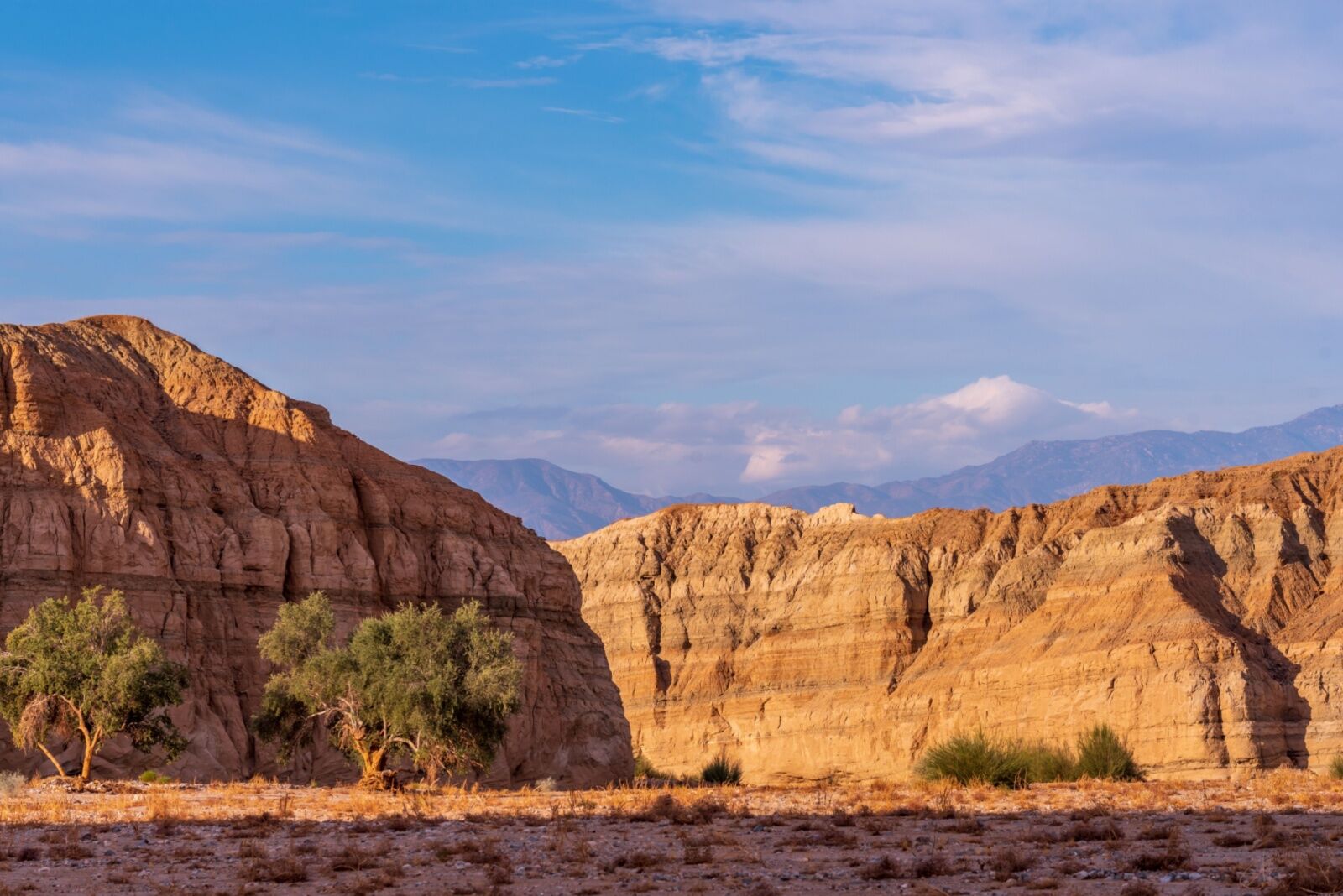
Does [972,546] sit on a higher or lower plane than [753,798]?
higher

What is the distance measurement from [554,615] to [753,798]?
149ft

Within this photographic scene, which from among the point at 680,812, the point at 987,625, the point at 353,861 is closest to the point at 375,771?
the point at 680,812

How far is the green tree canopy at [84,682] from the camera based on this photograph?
47312mm

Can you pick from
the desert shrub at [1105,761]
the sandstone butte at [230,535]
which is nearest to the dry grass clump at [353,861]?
the desert shrub at [1105,761]

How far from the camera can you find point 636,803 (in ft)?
125

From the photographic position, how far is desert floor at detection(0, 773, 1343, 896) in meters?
23.2

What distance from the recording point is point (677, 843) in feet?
94.2

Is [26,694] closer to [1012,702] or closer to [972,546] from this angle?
[1012,702]

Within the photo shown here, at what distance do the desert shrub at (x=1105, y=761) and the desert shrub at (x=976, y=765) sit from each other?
5.32m

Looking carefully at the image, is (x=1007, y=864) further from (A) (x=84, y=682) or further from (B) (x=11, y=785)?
(A) (x=84, y=682)

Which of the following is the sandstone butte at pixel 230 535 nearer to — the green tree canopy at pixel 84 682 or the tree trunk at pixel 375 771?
the green tree canopy at pixel 84 682

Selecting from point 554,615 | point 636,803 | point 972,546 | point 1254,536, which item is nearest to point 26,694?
point 636,803

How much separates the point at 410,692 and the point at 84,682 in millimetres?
9269

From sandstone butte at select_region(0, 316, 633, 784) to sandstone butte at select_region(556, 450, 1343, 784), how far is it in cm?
3665
